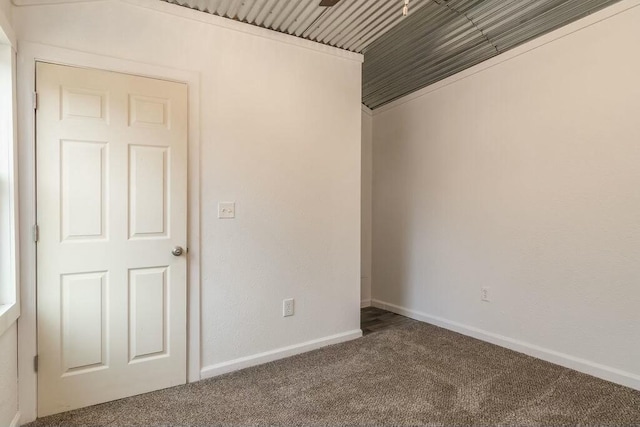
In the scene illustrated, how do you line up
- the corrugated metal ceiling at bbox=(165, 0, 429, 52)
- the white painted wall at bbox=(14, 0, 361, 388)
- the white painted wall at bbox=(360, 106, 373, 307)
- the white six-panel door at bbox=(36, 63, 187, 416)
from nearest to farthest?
the white six-panel door at bbox=(36, 63, 187, 416) → the white painted wall at bbox=(14, 0, 361, 388) → the corrugated metal ceiling at bbox=(165, 0, 429, 52) → the white painted wall at bbox=(360, 106, 373, 307)

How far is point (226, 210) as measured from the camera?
7.89 ft

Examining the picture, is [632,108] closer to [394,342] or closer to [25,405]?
[394,342]

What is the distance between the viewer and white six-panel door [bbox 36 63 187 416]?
189 cm

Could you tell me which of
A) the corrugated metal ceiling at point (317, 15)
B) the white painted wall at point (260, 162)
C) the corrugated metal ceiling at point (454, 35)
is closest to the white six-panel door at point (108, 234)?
the white painted wall at point (260, 162)

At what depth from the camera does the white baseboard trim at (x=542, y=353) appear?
217 cm

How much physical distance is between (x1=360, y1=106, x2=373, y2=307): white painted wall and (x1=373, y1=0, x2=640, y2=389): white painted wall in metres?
0.50

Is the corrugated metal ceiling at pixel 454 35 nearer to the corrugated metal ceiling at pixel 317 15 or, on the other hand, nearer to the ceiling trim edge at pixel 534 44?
the ceiling trim edge at pixel 534 44

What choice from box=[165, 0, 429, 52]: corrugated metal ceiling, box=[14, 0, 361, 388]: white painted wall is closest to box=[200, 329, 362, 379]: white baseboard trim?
box=[14, 0, 361, 388]: white painted wall

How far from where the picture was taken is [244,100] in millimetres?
2480

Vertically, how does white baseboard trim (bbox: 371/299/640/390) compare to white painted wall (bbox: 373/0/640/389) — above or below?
below

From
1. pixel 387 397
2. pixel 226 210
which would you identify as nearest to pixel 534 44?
pixel 226 210

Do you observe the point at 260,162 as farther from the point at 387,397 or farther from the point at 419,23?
the point at 387,397

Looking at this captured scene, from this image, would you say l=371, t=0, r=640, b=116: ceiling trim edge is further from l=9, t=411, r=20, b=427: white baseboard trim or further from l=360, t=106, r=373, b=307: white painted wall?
l=9, t=411, r=20, b=427: white baseboard trim

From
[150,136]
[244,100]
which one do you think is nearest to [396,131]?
[244,100]
